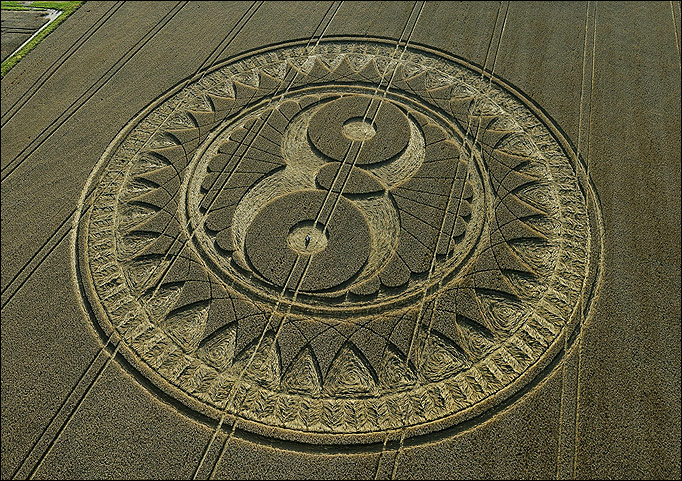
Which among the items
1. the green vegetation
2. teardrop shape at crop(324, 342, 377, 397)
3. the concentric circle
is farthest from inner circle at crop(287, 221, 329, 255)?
the green vegetation

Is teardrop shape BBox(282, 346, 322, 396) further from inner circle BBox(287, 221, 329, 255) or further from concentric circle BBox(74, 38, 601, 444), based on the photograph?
inner circle BBox(287, 221, 329, 255)

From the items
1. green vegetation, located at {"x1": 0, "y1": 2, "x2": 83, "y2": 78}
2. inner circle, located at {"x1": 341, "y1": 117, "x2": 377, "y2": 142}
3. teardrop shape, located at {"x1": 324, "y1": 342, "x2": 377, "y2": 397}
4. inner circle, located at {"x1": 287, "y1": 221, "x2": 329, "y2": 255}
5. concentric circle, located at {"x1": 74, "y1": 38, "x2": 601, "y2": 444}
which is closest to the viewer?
teardrop shape, located at {"x1": 324, "y1": 342, "x2": 377, "y2": 397}

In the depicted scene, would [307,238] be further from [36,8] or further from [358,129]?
[36,8]

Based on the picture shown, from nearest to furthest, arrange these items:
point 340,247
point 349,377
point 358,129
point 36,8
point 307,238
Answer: point 349,377, point 340,247, point 307,238, point 358,129, point 36,8

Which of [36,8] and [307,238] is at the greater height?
[36,8]

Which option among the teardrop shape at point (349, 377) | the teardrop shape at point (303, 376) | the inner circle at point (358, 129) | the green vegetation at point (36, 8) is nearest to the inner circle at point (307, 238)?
the teardrop shape at point (303, 376)

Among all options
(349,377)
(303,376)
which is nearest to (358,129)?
(349,377)
